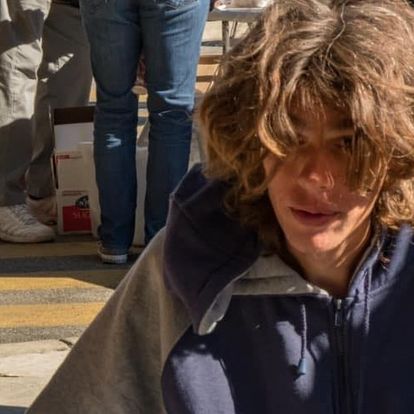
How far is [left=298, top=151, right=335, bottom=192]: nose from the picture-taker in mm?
1815

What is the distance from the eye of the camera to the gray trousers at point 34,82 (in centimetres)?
485

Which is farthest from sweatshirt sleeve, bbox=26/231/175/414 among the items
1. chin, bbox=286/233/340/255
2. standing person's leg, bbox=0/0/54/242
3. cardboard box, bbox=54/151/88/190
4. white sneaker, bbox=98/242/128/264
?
cardboard box, bbox=54/151/88/190

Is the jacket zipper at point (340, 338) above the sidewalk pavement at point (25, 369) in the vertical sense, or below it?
above

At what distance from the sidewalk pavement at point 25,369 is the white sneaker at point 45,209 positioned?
4.56ft

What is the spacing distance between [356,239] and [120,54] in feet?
8.46

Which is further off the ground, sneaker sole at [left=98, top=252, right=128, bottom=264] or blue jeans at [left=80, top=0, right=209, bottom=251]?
blue jeans at [left=80, top=0, right=209, bottom=251]

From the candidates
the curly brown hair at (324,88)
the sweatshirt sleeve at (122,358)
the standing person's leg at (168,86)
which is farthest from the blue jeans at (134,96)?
the curly brown hair at (324,88)

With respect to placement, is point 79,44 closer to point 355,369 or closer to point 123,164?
point 123,164

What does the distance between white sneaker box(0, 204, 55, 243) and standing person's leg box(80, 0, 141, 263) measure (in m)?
0.45

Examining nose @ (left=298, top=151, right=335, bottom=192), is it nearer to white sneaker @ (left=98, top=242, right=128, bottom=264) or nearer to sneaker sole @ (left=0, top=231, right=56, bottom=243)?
white sneaker @ (left=98, top=242, right=128, bottom=264)

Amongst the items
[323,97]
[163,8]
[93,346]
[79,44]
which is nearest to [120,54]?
[163,8]

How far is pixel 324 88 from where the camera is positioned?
177 centimetres

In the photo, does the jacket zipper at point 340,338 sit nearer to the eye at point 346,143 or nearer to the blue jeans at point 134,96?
the eye at point 346,143

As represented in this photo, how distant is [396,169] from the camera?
6.09 ft
